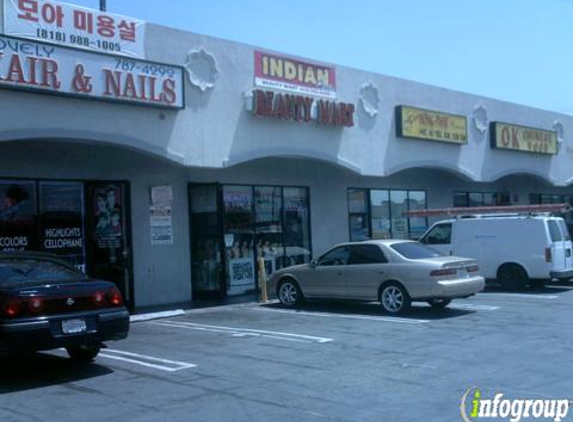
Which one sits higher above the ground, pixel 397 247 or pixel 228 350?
pixel 397 247

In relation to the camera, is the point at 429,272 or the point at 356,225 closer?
the point at 429,272

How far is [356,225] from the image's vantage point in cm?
2292

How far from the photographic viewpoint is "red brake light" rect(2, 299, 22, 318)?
828 cm

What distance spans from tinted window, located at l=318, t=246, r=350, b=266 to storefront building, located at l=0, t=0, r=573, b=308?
124 inches

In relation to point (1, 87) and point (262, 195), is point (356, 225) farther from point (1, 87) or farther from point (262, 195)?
point (1, 87)

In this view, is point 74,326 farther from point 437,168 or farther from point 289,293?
point 437,168

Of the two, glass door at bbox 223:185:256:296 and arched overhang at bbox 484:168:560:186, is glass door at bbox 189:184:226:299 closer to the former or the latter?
glass door at bbox 223:185:256:296

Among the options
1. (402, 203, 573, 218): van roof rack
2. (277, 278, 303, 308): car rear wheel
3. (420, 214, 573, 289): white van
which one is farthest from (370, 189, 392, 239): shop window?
(277, 278, 303, 308): car rear wheel

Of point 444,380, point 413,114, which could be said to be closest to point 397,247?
point 444,380

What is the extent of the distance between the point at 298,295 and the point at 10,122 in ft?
23.3

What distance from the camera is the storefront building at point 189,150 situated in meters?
13.4

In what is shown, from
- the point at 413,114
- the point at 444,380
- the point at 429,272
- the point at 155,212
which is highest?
the point at 413,114

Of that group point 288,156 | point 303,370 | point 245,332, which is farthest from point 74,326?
point 288,156

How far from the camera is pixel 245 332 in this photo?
1251 cm
